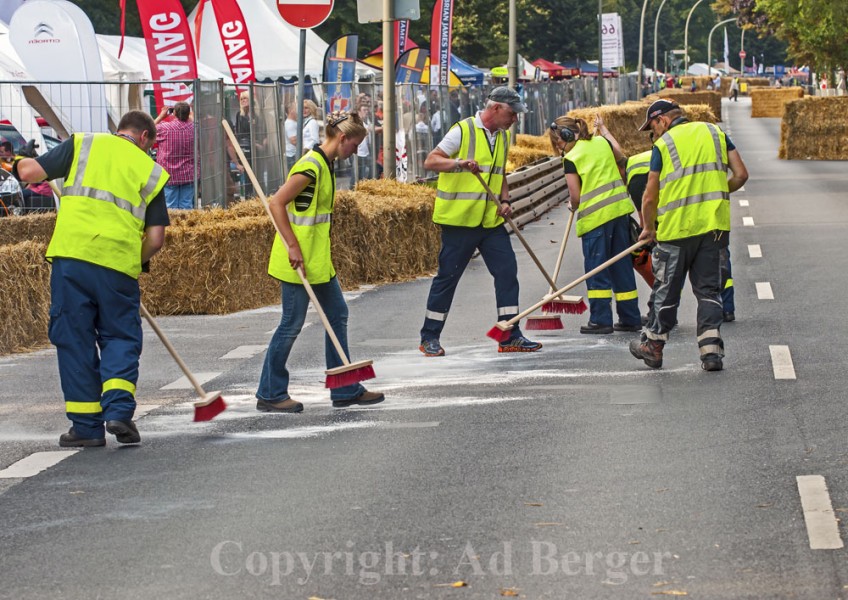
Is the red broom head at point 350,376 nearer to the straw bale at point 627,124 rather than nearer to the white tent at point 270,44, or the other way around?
the white tent at point 270,44

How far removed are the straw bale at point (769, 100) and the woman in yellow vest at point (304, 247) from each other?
7041cm

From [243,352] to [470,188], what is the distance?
2020mm

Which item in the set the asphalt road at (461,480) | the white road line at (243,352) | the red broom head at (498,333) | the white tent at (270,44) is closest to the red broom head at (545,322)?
the asphalt road at (461,480)

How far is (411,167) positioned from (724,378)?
53.2 ft

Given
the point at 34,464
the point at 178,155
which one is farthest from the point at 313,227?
the point at 178,155

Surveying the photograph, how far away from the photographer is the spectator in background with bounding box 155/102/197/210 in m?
→ 16.5

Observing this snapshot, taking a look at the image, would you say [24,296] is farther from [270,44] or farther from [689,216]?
[270,44]

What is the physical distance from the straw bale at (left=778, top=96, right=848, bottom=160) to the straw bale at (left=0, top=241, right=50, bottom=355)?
30.6 m

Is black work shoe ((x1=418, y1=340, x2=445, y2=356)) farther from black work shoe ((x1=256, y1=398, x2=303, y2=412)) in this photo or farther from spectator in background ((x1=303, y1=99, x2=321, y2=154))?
spectator in background ((x1=303, y1=99, x2=321, y2=154))

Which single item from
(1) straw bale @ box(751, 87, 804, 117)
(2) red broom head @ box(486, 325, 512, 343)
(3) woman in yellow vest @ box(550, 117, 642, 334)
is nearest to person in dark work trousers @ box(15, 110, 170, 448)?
Result: (2) red broom head @ box(486, 325, 512, 343)

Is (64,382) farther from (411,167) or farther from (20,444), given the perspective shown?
(411,167)

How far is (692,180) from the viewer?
9945mm

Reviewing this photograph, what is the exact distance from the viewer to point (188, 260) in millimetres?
13664

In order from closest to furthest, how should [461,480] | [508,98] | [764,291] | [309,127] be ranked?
[461,480] → [508,98] → [764,291] → [309,127]
